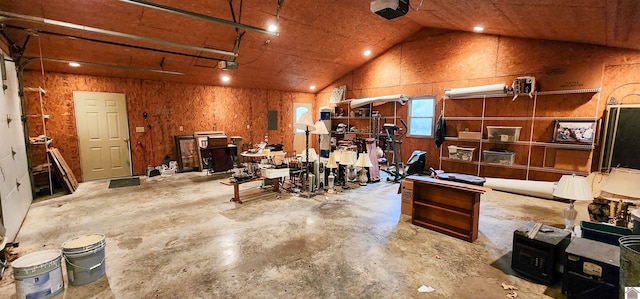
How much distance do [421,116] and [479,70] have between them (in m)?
1.72

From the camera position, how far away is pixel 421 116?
24.0 ft

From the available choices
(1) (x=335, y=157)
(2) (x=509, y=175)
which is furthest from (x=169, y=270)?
(2) (x=509, y=175)

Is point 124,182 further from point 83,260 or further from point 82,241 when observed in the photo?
point 83,260

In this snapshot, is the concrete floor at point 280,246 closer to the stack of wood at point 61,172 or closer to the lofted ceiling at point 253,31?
the stack of wood at point 61,172

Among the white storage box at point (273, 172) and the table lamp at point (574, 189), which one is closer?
the table lamp at point (574, 189)

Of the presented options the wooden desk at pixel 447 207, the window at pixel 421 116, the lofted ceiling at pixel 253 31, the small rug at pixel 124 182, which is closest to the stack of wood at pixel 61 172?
the small rug at pixel 124 182

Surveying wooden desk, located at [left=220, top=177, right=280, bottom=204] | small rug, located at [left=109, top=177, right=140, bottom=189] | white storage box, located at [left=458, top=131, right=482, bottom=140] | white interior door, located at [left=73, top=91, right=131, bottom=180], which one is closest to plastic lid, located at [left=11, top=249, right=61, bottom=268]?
wooden desk, located at [left=220, top=177, right=280, bottom=204]

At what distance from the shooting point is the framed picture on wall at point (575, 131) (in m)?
4.87

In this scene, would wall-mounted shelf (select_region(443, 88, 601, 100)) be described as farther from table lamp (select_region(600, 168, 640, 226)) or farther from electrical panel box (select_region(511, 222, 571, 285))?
electrical panel box (select_region(511, 222, 571, 285))

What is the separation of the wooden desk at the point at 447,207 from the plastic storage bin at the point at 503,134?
325cm

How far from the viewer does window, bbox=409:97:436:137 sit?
7.13m

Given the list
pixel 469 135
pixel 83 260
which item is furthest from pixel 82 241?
pixel 469 135

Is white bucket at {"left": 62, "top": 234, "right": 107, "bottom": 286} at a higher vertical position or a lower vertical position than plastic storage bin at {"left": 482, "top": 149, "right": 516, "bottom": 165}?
lower

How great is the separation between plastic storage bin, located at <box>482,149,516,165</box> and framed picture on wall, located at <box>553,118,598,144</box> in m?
0.80
